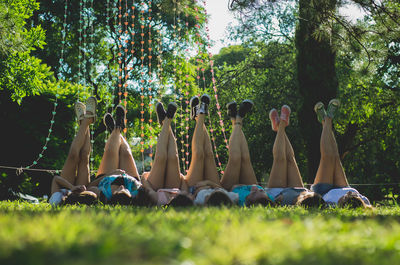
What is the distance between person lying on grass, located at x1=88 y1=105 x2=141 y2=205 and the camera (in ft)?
13.9

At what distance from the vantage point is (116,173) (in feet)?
15.3

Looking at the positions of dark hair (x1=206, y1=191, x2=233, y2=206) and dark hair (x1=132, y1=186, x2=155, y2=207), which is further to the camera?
dark hair (x1=132, y1=186, x2=155, y2=207)

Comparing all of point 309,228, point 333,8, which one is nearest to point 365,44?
point 333,8

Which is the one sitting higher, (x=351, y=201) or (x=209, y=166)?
(x=209, y=166)

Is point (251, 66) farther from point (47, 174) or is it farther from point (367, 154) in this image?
point (47, 174)

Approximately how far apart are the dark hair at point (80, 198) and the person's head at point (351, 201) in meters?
2.92

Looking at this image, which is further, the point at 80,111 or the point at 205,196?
the point at 80,111

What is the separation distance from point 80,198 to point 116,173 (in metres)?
0.61

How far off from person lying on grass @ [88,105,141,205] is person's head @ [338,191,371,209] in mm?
2467

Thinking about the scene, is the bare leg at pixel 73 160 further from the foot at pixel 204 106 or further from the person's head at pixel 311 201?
the person's head at pixel 311 201

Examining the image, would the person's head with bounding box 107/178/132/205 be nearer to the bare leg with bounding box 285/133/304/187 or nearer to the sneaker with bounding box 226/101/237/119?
the sneaker with bounding box 226/101/237/119

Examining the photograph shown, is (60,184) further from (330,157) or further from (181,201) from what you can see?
(330,157)

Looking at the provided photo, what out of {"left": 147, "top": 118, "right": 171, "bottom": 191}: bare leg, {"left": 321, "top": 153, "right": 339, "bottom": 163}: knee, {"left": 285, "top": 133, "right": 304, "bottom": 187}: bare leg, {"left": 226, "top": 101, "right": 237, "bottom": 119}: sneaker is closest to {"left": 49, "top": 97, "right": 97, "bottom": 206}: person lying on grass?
{"left": 147, "top": 118, "right": 171, "bottom": 191}: bare leg

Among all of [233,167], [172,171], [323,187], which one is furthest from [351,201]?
[172,171]
